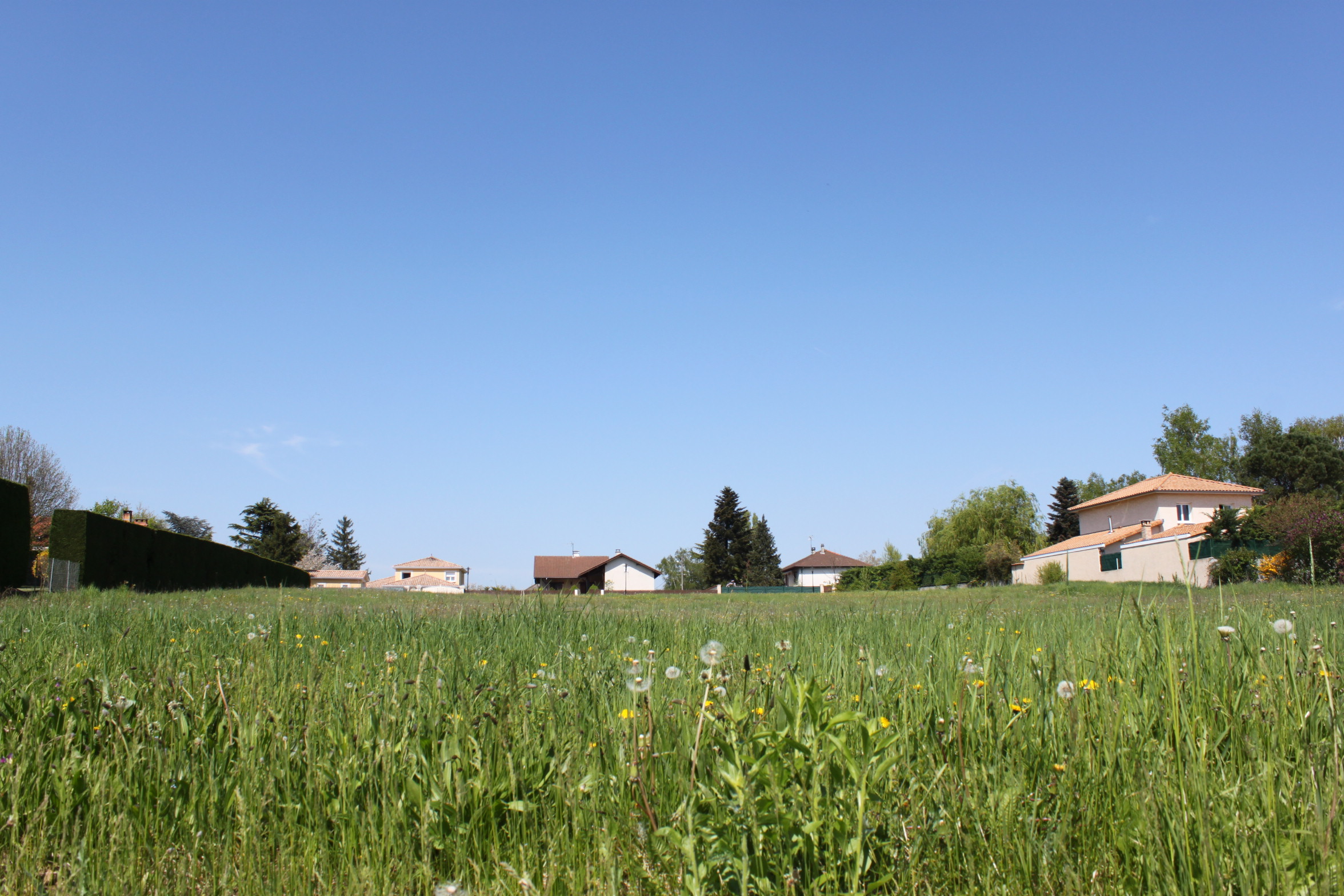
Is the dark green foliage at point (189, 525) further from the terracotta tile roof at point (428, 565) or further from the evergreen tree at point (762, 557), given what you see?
the evergreen tree at point (762, 557)

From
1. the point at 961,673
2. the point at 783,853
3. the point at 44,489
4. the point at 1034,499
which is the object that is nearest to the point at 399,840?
the point at 783,853

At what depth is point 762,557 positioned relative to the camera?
8825cm

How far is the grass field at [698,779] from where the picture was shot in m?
1.83

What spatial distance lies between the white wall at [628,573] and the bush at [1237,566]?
5972 cm

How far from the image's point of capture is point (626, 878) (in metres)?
1.98

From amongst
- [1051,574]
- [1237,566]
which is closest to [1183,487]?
[1051,574]

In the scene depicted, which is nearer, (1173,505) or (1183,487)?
(1183,487)

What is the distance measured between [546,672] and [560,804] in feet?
4.39

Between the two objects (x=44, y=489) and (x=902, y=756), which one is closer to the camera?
(x=902, y=756)

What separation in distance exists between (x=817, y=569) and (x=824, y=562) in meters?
1.79

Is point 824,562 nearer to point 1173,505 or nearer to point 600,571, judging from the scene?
point 600,571

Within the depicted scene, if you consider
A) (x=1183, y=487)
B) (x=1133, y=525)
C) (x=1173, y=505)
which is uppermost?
(x=1183, y=487)

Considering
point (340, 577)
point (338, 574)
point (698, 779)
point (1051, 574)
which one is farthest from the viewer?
point (338, 574)

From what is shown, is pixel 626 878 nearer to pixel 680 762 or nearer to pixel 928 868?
pixel 680 762
